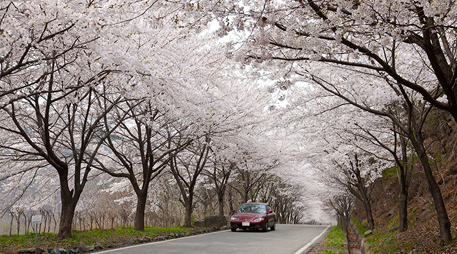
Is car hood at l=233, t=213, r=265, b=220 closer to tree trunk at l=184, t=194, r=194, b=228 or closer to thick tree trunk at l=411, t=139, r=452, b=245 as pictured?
tree trunk at l=184, t=194, r=194, b=228

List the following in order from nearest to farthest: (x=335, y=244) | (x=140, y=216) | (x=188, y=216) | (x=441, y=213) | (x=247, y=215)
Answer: (x=441, y=213), (x=335, y=244), (x=140, y=216), (x=247, y=215), (x=188, y=216)

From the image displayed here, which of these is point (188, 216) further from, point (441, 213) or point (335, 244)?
point (441, 213)

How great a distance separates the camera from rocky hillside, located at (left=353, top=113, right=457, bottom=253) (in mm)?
6910

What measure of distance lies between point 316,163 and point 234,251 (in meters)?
16.5

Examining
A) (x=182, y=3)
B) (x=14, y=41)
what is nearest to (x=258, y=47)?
(x=182, y=3)

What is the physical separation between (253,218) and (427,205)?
6959 mm

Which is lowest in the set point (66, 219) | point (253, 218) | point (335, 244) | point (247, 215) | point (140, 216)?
point (335, 244)

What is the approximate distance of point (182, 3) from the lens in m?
4.75

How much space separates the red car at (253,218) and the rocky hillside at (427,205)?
4805mm

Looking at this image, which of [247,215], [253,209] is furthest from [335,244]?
[253,209]

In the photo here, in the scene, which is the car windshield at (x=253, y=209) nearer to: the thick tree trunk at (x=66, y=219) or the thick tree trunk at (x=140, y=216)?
the thick tree trunk at (x=140, y=216)

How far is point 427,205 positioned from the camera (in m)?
11.5

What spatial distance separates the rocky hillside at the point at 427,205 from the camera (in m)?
6.91

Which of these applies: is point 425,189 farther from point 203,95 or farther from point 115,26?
point 115,26
